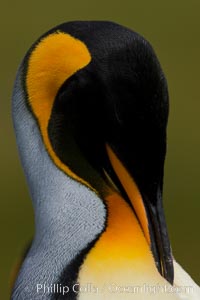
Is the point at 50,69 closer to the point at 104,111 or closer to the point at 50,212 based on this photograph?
the point at 104,111

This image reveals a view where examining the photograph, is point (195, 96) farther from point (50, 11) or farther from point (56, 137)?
point (56, 137)

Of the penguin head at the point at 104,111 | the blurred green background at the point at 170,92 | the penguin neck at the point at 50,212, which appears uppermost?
the penguin head at the point at 104,111

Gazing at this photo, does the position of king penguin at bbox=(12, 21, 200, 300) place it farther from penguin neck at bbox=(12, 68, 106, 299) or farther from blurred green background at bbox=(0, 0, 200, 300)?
blurred green background at bbox=(0, 0, 200, 300)

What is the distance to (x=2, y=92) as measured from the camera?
662 centimetres

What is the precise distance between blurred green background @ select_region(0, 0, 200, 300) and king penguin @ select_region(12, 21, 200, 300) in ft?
3.09

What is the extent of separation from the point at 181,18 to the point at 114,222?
6.75 meters

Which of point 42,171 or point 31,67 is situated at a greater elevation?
point 31,67

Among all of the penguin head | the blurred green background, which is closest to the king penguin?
the penguin head

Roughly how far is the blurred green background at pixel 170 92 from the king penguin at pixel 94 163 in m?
0.94

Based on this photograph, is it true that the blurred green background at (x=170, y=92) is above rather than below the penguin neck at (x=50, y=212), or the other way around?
below

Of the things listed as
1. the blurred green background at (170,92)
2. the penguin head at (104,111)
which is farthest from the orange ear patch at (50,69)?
the blurred green background at (170,92)

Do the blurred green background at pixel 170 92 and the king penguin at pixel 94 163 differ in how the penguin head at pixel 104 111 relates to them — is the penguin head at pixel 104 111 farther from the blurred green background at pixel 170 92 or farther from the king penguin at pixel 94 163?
the blurred green background at pixel 170 92

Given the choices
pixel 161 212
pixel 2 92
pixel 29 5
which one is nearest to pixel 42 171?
pixel 161 212

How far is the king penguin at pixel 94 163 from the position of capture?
183 cm
